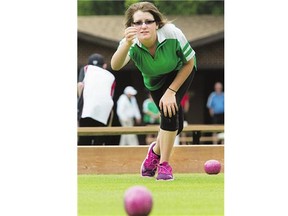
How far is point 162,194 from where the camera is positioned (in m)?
6.28

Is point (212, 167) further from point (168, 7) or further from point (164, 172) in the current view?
point (168, 7)

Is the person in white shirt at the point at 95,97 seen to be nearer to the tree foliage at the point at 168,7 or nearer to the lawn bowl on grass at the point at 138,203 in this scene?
the lawn bowl on grass at the point at 138,203

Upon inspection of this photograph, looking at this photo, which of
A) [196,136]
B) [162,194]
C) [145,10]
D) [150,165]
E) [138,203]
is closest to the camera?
[138,203]

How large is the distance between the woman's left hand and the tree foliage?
951 inches

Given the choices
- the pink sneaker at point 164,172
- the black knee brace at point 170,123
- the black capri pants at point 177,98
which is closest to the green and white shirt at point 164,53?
the black capri pants at point 177,98

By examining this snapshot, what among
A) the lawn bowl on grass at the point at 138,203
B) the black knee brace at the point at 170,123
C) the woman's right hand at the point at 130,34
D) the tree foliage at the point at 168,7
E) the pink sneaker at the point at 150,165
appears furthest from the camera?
the tree foliage at the point at 168,7

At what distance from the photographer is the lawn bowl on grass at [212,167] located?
26.2 ft

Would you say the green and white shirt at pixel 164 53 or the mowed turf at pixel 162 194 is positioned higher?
the green and white shirt at pixel 164 53

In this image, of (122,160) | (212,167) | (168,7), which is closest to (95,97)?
(122,160)

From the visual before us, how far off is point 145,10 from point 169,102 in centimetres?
71

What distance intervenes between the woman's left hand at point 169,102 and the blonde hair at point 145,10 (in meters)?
0.51

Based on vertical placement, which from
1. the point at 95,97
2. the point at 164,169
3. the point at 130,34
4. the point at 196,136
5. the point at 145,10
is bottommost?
the point at 164,169
